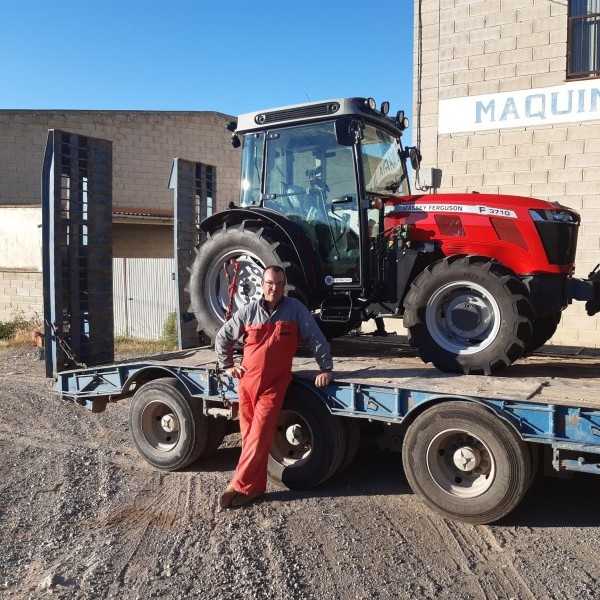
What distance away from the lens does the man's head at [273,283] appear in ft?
16.7

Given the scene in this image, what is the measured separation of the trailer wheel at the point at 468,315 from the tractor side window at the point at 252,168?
6.43 feet

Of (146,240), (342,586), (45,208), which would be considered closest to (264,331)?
(342,586)

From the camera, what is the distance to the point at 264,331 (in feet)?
16.9

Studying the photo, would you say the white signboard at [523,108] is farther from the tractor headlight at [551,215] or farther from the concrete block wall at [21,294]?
the concrete block wall at [21,294]

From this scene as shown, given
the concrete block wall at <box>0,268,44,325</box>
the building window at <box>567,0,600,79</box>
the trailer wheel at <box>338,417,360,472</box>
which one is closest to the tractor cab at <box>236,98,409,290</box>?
the trailer wheel at <box>338,417,360,472</box>

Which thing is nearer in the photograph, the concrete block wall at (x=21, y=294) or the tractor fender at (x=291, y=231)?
the tractor fender at (x=291, y=231)

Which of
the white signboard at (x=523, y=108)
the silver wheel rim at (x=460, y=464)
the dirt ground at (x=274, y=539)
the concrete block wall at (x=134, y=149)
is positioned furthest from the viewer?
the concrete block wall at (x=134, y=149)

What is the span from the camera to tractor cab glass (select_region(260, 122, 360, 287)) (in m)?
5.96

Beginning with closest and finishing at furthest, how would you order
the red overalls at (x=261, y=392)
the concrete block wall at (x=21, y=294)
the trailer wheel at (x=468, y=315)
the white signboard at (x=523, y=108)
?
the trailer wheel at (x=468, y=315)
the red overalls at (x=261, y=392)
the white signboard at (x=523, y=108)
the concrete block wall at (x=21, y=294)

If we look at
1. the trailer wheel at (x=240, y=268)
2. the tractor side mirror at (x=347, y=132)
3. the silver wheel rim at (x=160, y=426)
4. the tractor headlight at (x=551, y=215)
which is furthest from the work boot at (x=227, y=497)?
the tractor headlight at (x=551, y=215)

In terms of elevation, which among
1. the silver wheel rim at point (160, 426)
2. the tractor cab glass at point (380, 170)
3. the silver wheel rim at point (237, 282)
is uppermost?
A: the tractor cab glass at point (380, 170)

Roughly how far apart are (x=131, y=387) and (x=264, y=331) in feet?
6.42

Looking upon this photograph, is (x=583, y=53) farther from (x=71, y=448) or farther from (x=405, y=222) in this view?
(x=71, y=448)

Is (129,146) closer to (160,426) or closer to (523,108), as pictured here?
(523,108)
